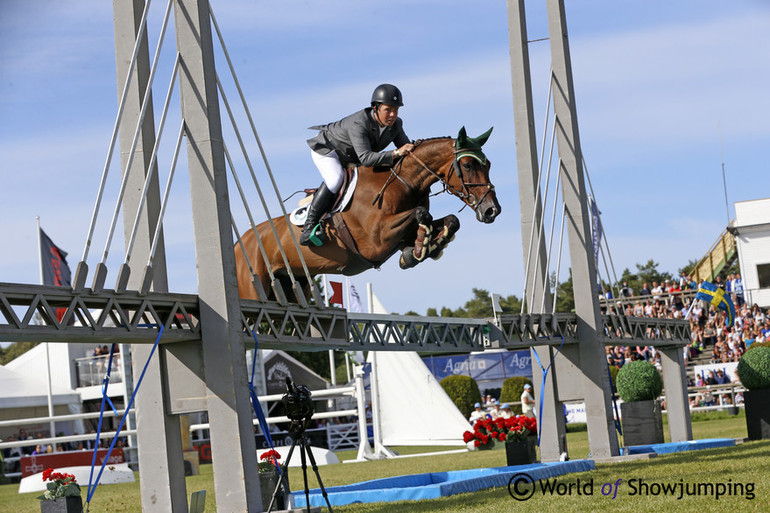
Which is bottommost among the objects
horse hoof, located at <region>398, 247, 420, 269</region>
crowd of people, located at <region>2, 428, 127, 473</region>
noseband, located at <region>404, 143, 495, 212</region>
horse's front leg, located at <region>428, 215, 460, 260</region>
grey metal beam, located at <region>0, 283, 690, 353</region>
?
crowd of people, located at <region>2, 428, 127, 473</region>

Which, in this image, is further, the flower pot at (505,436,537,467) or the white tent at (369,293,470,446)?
the white tent at (369,293,470,446)

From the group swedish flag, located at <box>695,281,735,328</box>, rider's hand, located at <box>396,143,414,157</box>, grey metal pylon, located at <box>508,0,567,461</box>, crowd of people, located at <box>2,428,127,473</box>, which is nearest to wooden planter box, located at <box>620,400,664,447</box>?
grey metal pylon, located at <box>508,0,567,461</box>

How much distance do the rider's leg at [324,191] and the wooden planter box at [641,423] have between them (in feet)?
28.6

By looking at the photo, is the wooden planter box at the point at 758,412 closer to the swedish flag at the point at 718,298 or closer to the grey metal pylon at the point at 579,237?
the grey metal pylon at the point at 579,237

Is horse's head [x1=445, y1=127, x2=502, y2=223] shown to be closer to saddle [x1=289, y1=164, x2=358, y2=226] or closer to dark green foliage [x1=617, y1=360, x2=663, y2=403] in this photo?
saddle [x1=289, y1=164, x2=358, y2=226]

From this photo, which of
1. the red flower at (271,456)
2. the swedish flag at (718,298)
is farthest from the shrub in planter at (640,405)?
the swedish flag at (718,298)

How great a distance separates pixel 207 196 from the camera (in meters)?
10.3

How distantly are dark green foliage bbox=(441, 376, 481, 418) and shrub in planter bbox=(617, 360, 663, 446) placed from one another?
1530 cm

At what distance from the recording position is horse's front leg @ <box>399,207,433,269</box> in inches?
414

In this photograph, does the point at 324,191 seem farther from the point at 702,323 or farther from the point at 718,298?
the point at 702,323

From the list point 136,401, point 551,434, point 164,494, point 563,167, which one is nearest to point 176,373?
point 136,401

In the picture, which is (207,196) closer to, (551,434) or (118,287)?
(118,287)

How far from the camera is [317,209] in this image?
11.4m

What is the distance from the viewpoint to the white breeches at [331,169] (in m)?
11.2
